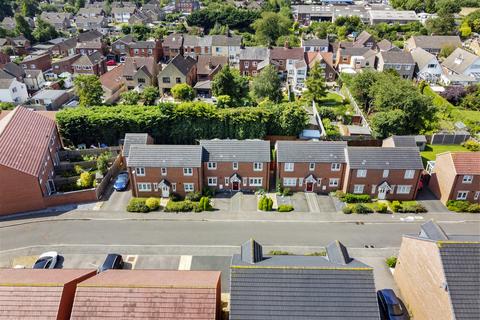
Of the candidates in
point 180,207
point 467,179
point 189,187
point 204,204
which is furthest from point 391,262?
point 189,187

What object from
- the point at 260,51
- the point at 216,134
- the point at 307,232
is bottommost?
the point at 307,232

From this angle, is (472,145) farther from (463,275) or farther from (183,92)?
(183,92)

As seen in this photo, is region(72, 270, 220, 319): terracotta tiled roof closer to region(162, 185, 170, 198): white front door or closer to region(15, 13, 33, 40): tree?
region(162, 185, 170, 198): white front door

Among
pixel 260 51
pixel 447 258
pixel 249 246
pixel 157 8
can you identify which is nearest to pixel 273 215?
pixel 249 246

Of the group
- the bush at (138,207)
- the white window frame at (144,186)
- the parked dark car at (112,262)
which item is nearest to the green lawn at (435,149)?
the white window frame at (144,186)

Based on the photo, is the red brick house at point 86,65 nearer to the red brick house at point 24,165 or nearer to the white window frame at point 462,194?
the red brick house at point 24,165

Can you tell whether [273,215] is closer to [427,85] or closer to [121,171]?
[121,171]

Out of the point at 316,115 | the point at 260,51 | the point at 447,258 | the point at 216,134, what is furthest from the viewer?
the point at 260,51

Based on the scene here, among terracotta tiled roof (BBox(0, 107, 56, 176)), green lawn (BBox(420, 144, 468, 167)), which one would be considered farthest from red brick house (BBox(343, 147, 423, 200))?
terracotta tiled roof (BBox(0, 107, 56, 176))
